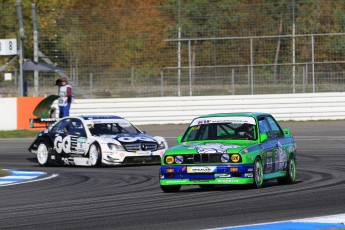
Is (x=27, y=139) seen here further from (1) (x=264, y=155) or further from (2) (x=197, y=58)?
(1) (x=264, y=155)

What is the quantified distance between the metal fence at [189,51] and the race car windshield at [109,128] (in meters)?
11.5

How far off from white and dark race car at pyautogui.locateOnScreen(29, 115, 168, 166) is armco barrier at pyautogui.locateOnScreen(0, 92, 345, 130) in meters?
11.5

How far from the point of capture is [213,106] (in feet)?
109

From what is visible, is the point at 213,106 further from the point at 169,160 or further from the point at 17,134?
the point at 169,160

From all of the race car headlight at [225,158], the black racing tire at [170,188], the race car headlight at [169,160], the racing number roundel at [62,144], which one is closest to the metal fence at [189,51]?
the racing number roundel at [62,144]

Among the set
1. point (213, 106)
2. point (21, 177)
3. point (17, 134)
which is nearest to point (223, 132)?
point (21, 177)

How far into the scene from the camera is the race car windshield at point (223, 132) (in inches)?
557

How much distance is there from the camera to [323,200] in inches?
467

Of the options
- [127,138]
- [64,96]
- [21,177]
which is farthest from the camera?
[64,96]

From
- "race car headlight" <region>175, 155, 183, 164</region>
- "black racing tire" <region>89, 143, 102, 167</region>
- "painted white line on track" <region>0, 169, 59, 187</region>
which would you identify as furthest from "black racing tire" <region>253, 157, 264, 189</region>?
"black racing tire" <region>89, 143, 102, 167</region>

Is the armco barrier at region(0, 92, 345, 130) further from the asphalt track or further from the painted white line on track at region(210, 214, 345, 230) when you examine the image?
the painted white line on track at region(210, 214, 345, 230)

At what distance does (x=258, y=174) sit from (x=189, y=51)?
66.3ft

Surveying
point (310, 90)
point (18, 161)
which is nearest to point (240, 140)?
point (18, 161)

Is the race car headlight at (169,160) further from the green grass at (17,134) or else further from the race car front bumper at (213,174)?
the green grass at (17,134)
